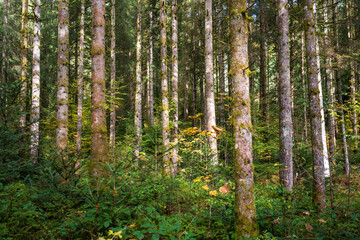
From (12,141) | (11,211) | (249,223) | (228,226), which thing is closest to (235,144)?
(249,223)

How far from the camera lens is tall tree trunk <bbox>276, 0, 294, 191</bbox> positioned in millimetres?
6762

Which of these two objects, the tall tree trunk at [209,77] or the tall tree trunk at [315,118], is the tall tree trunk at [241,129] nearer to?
the tall tree trunk at [315,118]

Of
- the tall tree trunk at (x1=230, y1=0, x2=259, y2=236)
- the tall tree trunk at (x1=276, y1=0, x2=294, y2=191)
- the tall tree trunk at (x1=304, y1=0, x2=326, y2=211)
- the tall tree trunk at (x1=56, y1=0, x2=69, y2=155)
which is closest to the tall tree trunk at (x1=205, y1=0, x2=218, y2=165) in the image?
the tall tree trunk at (x1=276, y1=0, x2=294, y2=191)

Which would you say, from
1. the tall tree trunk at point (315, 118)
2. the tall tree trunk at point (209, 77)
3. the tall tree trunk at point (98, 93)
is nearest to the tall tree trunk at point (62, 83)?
the tall tree trunk at point (98, 93)

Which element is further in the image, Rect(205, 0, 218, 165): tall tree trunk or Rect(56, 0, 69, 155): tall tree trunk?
Rect(205, 0, 218, 165): tall tree trunk

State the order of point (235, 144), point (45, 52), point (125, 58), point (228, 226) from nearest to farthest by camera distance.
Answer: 1. point (235, 144)
2. point (228, 226)
3. point (45, 52)
4. point (125, 58)

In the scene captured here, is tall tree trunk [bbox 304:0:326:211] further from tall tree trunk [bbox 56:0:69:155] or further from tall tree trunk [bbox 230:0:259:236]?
tall tree trunk [bbox 56:0:69:155]

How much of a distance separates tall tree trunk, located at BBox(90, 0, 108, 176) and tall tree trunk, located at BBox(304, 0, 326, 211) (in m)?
5.79

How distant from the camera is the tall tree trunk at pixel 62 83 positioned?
23.1ft

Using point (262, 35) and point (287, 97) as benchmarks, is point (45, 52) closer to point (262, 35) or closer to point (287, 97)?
point (262, 35)

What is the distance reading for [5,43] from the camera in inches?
673

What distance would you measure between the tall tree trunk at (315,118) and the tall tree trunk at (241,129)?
10.7 ft

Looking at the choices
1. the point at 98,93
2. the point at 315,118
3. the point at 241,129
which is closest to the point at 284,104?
the point at 315,118

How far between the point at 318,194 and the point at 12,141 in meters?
7.86
